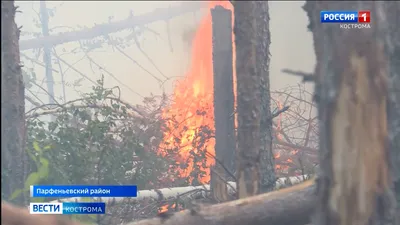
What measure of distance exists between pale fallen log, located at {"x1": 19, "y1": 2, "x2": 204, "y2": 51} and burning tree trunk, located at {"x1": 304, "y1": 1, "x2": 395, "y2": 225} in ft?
29.0

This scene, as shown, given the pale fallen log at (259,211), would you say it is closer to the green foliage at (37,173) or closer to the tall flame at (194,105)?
the green foliage at (37,173)

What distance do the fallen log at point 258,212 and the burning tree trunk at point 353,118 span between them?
41 cm

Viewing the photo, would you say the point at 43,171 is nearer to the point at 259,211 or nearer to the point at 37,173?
the point at 37,173

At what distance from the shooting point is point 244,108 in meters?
4.49

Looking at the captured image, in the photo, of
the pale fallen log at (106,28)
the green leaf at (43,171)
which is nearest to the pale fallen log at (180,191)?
the green leaf at (43,171)

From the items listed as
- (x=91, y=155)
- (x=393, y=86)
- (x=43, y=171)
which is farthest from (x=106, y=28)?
(x=393, y=86)

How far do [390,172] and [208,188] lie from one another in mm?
2661

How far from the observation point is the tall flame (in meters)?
6.59

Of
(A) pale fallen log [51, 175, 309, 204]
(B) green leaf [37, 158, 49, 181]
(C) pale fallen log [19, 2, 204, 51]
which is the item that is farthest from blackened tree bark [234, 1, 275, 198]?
(C) pale fallen log [19, 2, 204, 51]

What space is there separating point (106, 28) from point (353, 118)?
1048 cm

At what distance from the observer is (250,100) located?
4.46 metres

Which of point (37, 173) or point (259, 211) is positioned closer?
point (259, 211)

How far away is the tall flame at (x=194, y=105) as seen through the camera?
21.6 ft

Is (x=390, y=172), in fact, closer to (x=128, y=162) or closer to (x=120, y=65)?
(x=128, y=162)
